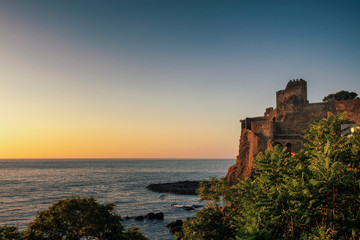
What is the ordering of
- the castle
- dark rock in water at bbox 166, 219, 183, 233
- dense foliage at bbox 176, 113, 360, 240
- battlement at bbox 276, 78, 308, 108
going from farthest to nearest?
1. battlement at bbox 276, 78, 308, 108
2. the castle
3. dark rock in water at bbox 166, 219, 183, 233
4. dense foliage at bbox 176, 113, 360, 240

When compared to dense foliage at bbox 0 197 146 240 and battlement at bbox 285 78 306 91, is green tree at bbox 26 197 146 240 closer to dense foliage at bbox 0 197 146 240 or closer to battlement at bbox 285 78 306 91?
dense foliage at bbox 0 197 146 240

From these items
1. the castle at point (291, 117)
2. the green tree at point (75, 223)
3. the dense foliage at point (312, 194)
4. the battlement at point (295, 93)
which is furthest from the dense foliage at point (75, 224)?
the battlement at point (295, 93)

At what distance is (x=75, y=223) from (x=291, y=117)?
160 feet

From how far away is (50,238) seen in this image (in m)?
17.5

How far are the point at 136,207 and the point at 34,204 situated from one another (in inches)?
1122

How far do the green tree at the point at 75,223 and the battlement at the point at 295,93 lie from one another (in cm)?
4939

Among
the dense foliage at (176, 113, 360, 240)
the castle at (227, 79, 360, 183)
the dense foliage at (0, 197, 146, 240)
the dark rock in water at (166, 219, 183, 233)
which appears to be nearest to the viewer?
the dense foliage at (176, 113, 360, 240)

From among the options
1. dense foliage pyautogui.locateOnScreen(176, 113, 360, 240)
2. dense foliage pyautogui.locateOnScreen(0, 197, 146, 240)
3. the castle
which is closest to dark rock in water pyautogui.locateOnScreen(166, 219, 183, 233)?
the castle

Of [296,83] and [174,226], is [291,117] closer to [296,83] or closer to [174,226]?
[296,83]

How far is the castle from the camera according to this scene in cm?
4731

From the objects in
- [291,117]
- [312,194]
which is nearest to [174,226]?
[291,117]

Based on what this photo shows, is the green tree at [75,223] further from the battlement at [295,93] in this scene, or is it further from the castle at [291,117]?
the battlement at [295,93]

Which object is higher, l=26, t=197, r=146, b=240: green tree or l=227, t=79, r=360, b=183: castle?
l=227, t=79, r=360, b=183: castle

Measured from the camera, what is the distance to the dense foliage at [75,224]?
A: 18.1 metres
